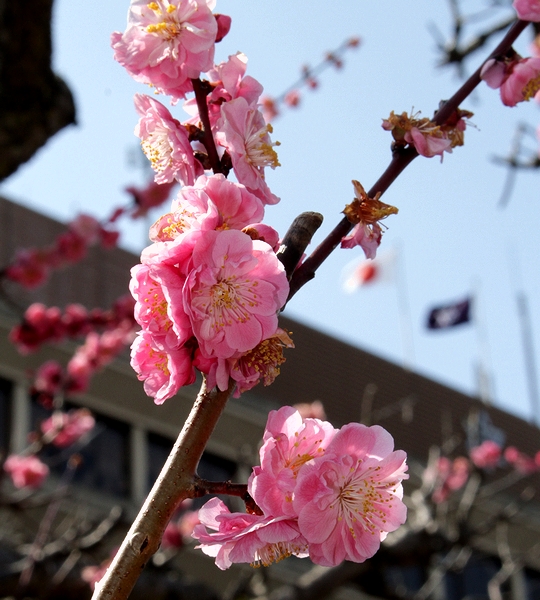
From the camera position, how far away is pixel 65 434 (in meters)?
8.55

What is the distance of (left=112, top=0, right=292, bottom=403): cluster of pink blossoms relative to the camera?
1.21 meters

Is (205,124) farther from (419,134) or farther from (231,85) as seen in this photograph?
(419,134)

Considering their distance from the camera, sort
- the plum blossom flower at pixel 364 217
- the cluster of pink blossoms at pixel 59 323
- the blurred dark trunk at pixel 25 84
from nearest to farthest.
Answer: the plum blossom flower at pixel 364 217 < the blurred dark trunk at pixel 25 84 < the cluster of pink blossoms at pixel 59 323

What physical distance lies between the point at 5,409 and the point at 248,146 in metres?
10.1

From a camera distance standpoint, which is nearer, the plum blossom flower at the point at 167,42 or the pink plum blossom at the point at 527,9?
the plum blossom flower at the point at 167,42

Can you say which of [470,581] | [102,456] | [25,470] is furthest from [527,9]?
[470,581]

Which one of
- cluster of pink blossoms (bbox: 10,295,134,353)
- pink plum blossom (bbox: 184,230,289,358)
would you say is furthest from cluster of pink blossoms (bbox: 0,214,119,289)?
pink plum blossom (bbox: 184,230,289,358)

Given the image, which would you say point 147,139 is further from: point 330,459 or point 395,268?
point 395,268

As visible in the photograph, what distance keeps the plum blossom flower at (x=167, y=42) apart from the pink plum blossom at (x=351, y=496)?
662mm

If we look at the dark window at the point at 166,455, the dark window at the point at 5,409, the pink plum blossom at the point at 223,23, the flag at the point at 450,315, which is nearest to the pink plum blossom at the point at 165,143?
the pink plum blossom at the point at 223,23

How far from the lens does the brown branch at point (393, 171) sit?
1.30m

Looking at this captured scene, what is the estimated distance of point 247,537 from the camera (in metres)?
1.26

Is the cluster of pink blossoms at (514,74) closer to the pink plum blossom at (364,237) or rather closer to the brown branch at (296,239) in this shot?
the pink plum blossom at (364,237)

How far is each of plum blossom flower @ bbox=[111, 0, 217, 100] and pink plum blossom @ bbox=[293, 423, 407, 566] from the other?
26.0 inches
